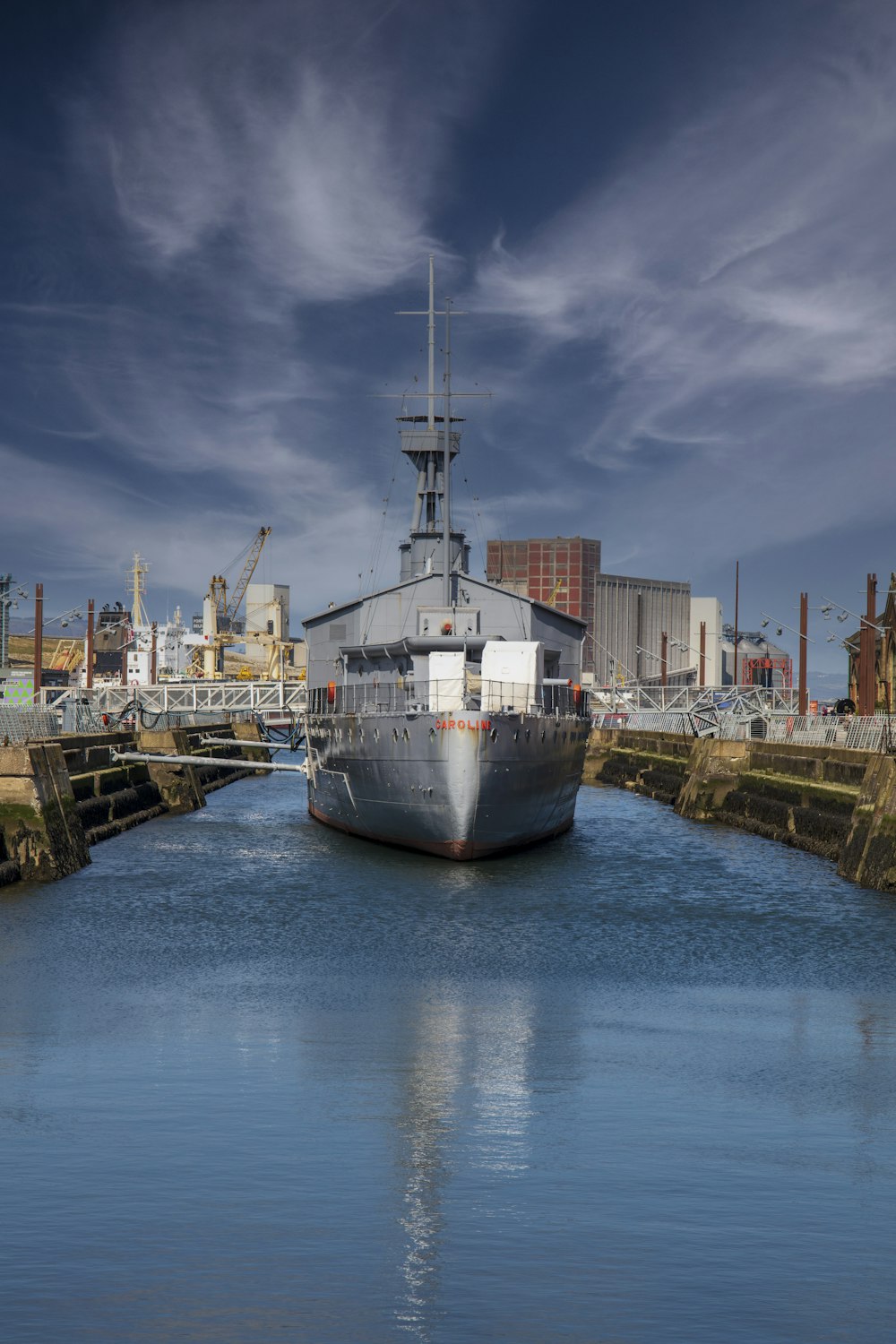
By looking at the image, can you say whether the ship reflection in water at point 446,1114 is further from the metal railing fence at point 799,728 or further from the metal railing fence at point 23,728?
the metal railing fence at point 23,728

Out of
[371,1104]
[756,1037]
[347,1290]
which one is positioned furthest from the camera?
[756,1037]

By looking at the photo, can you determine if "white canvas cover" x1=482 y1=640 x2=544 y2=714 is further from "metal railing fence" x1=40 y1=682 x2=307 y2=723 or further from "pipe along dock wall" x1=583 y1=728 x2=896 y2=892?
"metal railing fence" x1=40 y1=682 x2=307 y2=723

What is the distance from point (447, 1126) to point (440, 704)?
1077 inches

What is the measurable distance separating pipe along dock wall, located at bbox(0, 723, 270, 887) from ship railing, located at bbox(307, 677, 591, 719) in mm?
10989

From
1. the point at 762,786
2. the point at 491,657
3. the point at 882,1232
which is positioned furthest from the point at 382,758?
the point at 882,1232

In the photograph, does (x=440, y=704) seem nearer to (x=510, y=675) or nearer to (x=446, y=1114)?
(x=510, y=675)

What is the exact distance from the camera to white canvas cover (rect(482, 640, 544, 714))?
4638 cm

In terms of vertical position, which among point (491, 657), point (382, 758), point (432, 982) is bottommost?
point (432, 982)

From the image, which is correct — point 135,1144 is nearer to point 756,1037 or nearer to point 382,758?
point 756,1037

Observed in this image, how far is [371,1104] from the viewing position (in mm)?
18844

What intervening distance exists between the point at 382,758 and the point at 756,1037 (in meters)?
25.1

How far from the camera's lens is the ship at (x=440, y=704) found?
4412cm

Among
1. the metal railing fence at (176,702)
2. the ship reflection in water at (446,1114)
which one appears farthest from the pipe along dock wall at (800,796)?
the metal railing fence at (176,702)

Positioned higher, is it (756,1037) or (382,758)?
(382,758)
